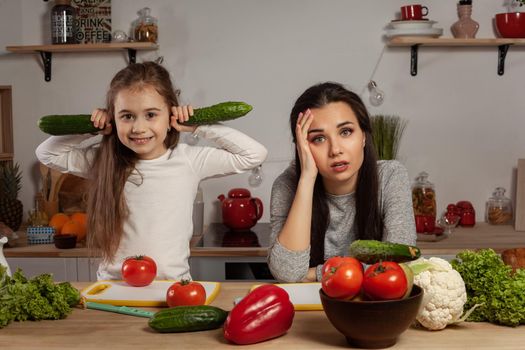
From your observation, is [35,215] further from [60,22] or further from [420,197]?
[420,197]

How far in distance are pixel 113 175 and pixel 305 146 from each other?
0.64 metres

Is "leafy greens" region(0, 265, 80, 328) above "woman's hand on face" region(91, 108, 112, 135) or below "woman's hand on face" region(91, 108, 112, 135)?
below

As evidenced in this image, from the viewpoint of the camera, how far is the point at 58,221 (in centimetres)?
338

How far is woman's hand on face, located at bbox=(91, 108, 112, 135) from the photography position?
2.30m

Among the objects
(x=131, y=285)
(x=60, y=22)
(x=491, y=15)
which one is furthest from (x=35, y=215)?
(x=491, y=15)

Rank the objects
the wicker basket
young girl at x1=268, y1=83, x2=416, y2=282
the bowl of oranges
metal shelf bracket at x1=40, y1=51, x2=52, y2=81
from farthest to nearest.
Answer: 1. metal shelf bracket at x1=40, y1=51, x2=52, y2=81
2. the wicker basket
3. the bowl of oranges
4. young girl at x1=268, y1=83, x2=416, y2=282

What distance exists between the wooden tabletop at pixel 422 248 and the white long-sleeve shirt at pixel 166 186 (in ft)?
2.32

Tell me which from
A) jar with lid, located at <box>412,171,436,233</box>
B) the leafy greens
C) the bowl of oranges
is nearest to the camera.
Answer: the leafy greens

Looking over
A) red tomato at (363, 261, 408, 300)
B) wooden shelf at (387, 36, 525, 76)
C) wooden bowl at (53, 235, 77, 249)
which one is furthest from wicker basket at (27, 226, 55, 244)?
red tomato at (363, 261, 408, 300)

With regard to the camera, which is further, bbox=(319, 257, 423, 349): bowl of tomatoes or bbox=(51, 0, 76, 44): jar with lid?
bbox=(51, 0, 76, 44): jar with lid

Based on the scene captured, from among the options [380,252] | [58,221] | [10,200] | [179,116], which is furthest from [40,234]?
[380,252]

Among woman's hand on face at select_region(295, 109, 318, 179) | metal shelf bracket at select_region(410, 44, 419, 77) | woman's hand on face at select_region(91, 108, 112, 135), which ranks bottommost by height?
woman's hand on face at select_region(295, 109, 318, 179)

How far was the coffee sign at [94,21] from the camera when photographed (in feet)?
12.1

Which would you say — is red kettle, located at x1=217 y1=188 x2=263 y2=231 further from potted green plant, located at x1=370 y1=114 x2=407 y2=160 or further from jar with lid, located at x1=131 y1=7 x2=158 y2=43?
jar with lid, located at x1=131 y1=7 x2=158 y2=43
